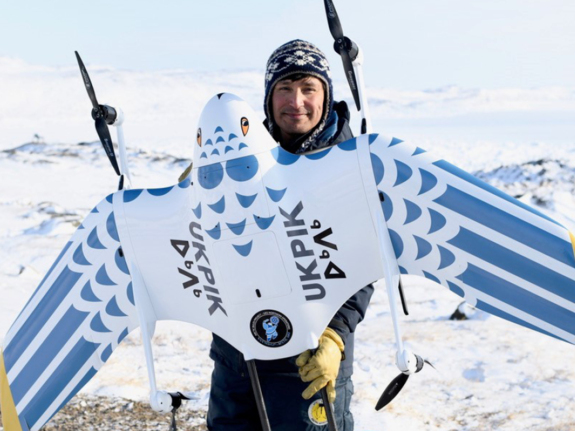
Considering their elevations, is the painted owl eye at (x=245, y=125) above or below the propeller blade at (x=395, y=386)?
above

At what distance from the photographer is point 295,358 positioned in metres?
2.10

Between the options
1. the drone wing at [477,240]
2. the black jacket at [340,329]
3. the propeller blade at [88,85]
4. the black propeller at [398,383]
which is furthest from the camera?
the propeller blade at [88,85]

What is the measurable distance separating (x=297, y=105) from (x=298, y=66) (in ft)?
0.41

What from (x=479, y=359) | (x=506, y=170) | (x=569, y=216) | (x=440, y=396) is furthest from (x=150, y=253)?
(x=506, y=170)

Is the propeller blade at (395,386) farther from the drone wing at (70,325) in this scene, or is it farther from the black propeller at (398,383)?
the drone wing at (70,325)

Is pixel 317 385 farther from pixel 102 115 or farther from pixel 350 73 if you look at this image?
pixel 102 115

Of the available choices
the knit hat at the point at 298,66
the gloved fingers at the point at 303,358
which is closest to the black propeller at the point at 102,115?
the knit hat at the point at 298,66

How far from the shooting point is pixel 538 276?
5.62ft

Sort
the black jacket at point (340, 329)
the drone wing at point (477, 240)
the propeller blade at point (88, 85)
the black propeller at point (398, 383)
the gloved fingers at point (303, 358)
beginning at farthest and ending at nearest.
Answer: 1. the propeller blade at point (88, 85)
2. the black jacket at point (340, 329)
3. the gloved fingers at point (303, 358)
4. the black propeller at point (398, 383)
5. the drone wing at point (477, 240)

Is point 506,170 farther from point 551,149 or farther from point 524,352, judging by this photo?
point 551,149

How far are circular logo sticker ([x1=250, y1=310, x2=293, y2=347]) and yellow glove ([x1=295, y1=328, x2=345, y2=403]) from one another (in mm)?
89

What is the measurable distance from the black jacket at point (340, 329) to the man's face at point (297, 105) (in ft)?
0.19

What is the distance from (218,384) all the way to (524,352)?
263 centimetres

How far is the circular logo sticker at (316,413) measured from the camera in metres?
2.11
